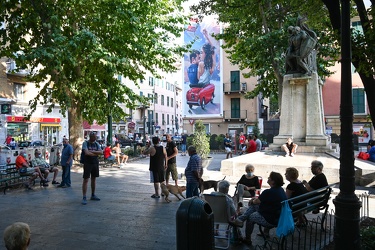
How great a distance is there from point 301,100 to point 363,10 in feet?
22.0

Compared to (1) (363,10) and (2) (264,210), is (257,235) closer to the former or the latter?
(2) (264,210)

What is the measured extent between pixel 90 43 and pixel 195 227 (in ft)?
37.0

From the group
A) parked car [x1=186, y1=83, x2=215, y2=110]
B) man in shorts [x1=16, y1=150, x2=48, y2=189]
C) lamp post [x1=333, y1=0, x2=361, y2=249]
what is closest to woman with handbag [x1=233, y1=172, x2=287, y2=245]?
lamp post [x1=333, y1=0, x2=361, y2=249]

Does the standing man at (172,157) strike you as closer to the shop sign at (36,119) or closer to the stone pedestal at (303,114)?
the stone pedestal at (303,114)

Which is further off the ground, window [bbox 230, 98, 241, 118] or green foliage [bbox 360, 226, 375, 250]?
window [bbox 230, 98, 241, 118]

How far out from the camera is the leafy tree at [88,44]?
12727 mm

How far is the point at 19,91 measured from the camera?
104ft

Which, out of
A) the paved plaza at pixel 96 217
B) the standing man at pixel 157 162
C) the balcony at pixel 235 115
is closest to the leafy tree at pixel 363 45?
the paved plaza at pixel 96 217

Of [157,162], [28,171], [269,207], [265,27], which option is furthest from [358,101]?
[269,207]

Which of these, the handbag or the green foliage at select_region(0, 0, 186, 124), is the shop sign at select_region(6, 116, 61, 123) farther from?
the handbag

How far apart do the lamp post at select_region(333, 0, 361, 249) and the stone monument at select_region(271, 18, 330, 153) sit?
7743 millimetres

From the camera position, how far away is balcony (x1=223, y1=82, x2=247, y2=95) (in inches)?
1734

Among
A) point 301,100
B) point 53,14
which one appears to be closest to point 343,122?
point 301,100

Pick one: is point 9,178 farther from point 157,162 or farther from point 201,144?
point 201,144
